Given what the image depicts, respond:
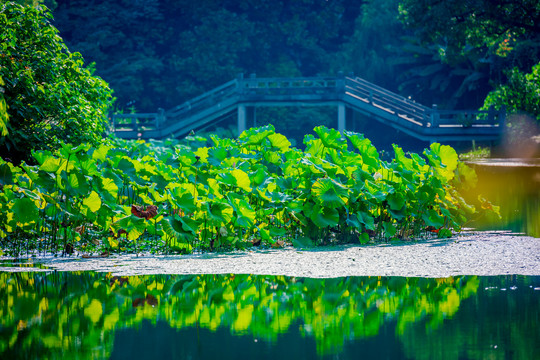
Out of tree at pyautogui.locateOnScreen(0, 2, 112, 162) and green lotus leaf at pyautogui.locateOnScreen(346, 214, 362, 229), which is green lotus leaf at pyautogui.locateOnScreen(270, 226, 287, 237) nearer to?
green lotus leaf at pyautogui.locateOnScreen(346, 214, 362, 229)

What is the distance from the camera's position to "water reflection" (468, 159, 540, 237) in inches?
354

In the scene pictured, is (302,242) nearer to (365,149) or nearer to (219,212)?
(219,212)

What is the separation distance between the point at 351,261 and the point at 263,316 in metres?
1.84

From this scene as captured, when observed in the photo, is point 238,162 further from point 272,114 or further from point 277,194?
point 272,114

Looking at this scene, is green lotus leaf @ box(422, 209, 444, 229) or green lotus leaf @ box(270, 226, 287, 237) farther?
green lotus leaf @ box(422, 209, 444, 229)

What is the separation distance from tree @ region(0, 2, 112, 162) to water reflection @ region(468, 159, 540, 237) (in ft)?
16.1

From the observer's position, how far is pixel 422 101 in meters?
31.5

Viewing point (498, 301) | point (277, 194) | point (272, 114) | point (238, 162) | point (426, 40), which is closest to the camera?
point (498, 301)

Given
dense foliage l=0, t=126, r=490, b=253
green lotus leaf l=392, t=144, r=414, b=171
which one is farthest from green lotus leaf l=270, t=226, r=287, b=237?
green lotus leaf l=392, t=144, r=414, b=171

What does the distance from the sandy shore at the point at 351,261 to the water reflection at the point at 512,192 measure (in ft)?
4.66

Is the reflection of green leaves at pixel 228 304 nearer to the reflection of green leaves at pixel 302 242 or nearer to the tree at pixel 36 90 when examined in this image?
the reflection of green leaves at pixel 302 242

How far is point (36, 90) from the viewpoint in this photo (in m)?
9.06

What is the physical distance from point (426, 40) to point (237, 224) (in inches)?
700

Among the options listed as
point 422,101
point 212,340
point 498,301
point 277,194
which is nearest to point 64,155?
point 277,194
